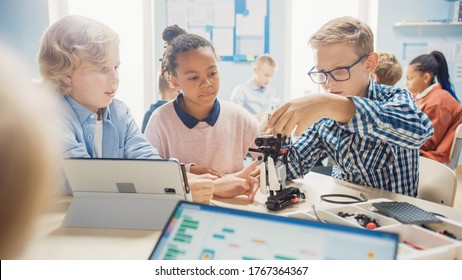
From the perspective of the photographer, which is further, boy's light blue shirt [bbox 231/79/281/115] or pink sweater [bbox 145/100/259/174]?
boy's light blue shirt [bbox 231/79/281/115]

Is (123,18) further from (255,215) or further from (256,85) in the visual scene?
(255,215)

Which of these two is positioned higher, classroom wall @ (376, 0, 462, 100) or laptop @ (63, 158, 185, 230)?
classroom wall @ (376, 0, 462, 100)

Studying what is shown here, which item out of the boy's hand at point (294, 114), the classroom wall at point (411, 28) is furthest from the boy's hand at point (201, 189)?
the classroom wall at point (411, 28)

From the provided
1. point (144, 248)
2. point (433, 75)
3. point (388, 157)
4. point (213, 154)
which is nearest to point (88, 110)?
point (213, 154)

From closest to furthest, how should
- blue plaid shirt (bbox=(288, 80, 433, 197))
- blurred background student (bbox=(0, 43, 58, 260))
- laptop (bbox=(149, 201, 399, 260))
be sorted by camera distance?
1. blurred background student (bbox=(0, 43, 58, 260))
2. laptop (bbox=(149, 201, 399, 260))
3. blue plaid shirt (bbox=(288, 80, 433, 197))

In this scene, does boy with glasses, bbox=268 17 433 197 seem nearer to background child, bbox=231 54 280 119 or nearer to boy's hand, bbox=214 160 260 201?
boy's hand, bbox=214 160 260 201

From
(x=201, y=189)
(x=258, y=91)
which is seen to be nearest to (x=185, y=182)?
(x=201, y=189)

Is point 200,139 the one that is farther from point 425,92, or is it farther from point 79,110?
point 425,92

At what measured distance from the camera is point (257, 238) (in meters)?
0.66

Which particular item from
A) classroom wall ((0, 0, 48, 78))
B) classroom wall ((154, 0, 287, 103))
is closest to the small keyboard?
classroom wall ((0, 0, 48, 78))

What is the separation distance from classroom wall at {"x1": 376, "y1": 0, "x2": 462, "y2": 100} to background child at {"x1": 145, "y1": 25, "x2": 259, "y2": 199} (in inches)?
146

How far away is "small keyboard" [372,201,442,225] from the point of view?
105 cm

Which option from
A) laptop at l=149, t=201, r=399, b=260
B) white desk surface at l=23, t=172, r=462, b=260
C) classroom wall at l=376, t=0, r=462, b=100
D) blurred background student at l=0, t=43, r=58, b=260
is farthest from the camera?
classroom wall at l=376, t=0, r=462, b=100

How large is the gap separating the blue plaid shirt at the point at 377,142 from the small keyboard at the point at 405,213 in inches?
11.5
